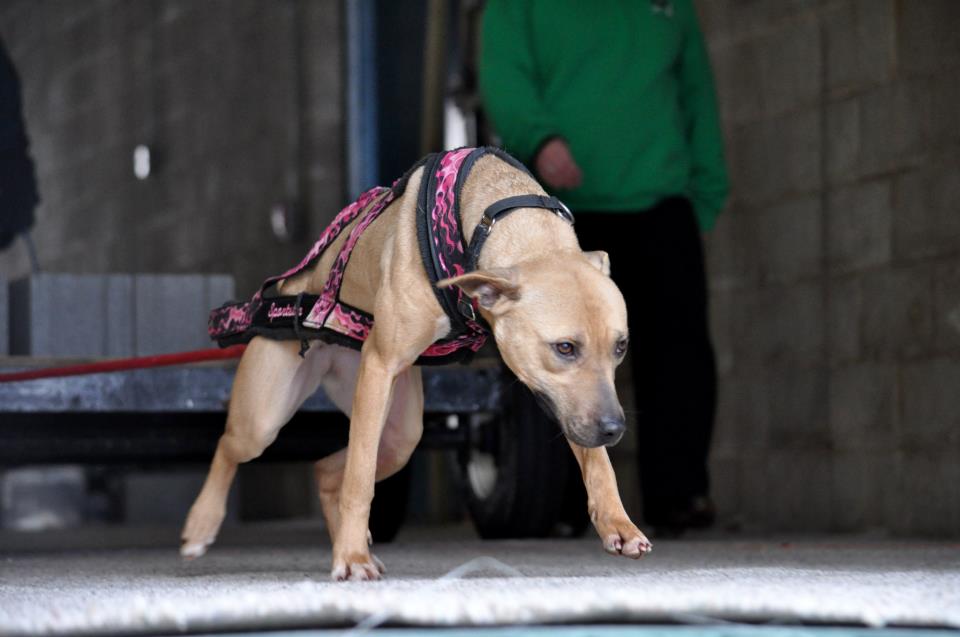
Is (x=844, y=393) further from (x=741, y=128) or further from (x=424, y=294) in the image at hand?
(x=424, y=294)

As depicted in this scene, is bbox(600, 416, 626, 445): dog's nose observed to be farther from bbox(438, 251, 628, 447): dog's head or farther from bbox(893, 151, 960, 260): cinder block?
bbox(893, 151, 960, 260): cinder block

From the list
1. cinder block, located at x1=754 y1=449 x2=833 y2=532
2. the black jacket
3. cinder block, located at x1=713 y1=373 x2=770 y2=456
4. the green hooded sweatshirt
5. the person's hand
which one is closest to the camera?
the person's hand

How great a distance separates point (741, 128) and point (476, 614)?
3.79 metres

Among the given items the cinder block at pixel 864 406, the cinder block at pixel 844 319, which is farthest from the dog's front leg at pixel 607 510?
the cinder block at pixel 844 319

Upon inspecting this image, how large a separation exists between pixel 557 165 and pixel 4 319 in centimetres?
171

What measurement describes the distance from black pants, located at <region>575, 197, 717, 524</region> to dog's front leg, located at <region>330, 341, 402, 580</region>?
175 centimetres

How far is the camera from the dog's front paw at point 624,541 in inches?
94.3

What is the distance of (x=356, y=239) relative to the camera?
289 cm

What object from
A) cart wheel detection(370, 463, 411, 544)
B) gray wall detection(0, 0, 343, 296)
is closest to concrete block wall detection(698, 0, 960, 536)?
Answer: cart wheel detection(370, 463, 411, 544)

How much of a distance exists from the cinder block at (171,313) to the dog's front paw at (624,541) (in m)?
2.39

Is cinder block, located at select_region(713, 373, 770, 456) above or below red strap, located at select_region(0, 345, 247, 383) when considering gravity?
below

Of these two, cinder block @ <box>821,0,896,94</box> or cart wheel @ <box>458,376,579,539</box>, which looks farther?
cinder block @ <box>821,0,896,94</box>

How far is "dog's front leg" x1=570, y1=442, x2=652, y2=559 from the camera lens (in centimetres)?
241

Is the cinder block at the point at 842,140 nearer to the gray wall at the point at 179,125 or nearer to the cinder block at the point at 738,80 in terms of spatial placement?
the cinder block at the point at 738,80
